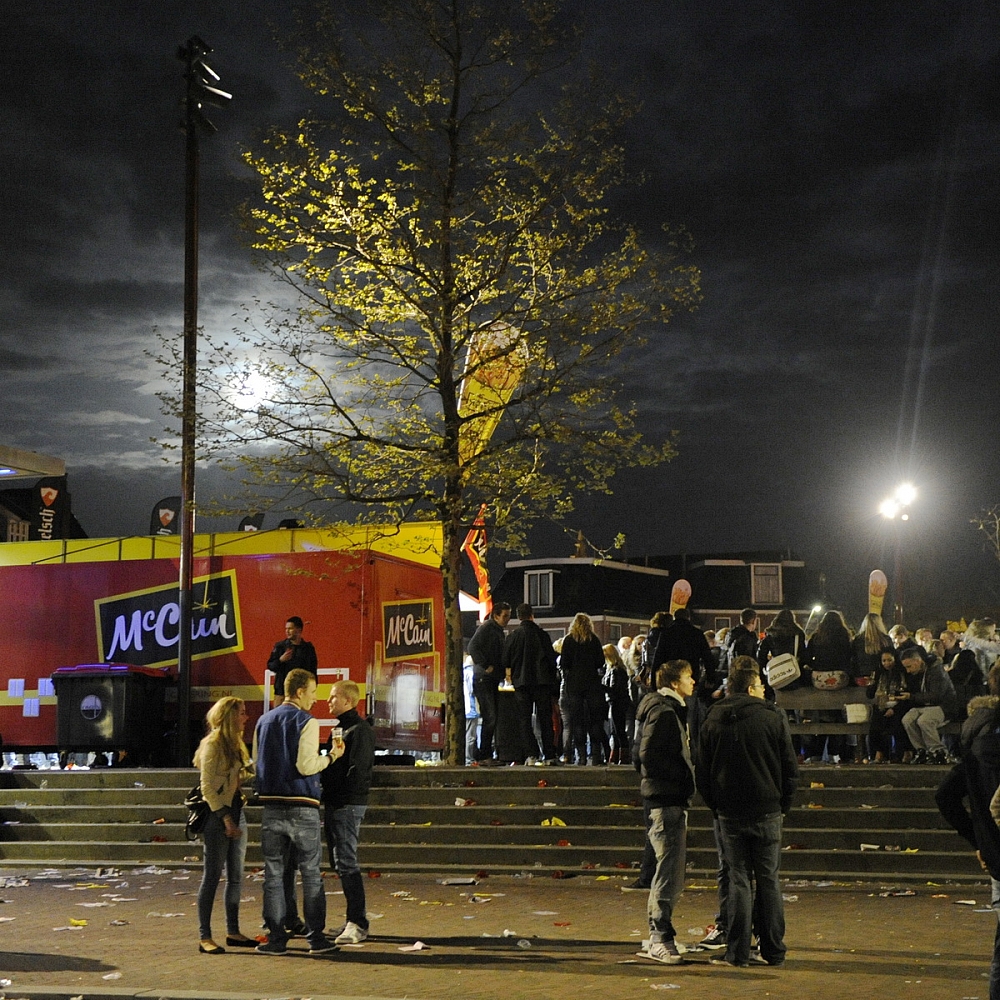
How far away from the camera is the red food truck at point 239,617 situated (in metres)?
17.6

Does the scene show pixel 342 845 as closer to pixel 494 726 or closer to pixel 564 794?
pixel 564 794

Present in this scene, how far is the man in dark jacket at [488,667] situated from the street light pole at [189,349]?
12.9 ft

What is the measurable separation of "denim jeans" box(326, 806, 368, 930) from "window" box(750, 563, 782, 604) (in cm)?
5698

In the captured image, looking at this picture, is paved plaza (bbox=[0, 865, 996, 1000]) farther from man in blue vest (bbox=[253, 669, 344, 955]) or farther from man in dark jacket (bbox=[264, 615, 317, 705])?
man in dark jacket (bbox=[264, 615, 317, 705])

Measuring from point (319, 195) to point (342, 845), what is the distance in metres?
10.8

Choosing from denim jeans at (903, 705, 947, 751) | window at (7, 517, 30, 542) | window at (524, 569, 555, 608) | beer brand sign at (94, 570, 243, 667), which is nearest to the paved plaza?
denim jeans at (903, 705, 947, 751)

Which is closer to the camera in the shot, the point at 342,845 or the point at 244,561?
the point at 342,845

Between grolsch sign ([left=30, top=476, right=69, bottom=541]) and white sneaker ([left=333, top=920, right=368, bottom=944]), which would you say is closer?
white sneaker ([left=333, top=920, right=368, bottom=944])

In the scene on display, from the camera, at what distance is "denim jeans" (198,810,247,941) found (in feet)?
29.2

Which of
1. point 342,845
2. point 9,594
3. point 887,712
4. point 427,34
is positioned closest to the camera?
point 342,845

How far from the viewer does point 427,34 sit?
1792cm

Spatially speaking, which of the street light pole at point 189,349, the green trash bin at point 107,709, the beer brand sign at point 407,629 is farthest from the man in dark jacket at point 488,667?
the green trash bin at point 107,709

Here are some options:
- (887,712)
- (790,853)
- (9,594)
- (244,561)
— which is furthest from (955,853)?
(9,594)

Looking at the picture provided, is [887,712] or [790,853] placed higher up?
[887,712]
